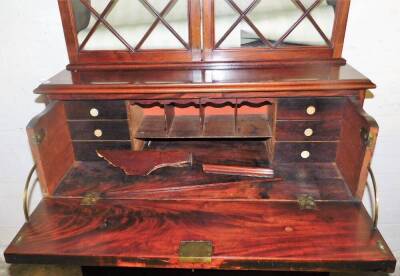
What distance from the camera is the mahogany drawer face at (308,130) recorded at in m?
1.21

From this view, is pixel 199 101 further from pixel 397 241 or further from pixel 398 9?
pixel 397 241

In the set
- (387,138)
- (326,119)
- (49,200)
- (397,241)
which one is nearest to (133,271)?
(49,200)

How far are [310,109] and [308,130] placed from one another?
79mm

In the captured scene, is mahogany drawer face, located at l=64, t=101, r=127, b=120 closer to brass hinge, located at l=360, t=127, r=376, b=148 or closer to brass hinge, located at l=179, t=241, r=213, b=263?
brass hinge, located at l=179, t=241, r=213, b=263

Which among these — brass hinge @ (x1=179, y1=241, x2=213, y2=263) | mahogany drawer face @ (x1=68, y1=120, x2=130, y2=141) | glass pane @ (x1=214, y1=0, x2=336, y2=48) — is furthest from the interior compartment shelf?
glass pane @ (x1=214, y1=0, x2=336, y2=48)

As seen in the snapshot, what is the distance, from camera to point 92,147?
131cm

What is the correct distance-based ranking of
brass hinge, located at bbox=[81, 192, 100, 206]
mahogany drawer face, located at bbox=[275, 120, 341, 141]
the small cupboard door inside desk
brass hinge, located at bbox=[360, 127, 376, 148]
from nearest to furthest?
the small cupboard door inside desk < brass hinge, located at bbox=[360, 127, 376, 148] < brass hinge, located at bbox=[81, 192, 100, 206] < mahogany drawer face, located at bbox=[275, 120, 341, 141]

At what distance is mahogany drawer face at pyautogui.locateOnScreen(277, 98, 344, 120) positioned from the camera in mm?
1171

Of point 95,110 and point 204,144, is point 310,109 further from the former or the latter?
point 95,110

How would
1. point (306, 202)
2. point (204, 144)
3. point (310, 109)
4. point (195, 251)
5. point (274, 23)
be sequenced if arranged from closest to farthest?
point (195, 251) → point (306, 202) → point (310, 109) → point (274, 23) → point (204, 144)

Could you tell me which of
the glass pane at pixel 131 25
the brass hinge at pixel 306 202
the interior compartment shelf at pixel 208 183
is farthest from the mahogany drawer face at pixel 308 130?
the glass pane at pixel 131 25

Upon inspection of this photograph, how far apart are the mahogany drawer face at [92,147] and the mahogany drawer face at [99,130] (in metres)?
0.02

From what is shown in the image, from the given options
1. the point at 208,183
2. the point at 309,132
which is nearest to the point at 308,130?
the point at 309,132

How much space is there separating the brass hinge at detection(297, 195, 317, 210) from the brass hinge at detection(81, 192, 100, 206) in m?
0.64
